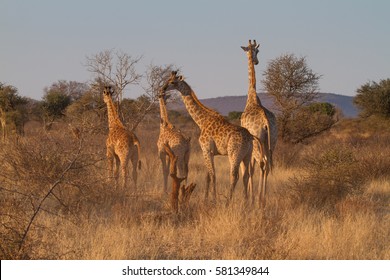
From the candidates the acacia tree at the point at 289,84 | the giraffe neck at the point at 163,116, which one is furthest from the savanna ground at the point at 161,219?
the acacia tree at the point at 289,84

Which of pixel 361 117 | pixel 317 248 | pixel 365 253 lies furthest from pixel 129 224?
pixel 361 117

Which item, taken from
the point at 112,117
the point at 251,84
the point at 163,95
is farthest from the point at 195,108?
the point at 112,117

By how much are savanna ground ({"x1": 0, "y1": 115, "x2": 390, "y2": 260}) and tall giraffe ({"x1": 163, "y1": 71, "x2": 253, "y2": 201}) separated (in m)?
0.66

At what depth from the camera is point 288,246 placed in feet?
21.0

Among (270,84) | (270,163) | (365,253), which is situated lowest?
(365,253)

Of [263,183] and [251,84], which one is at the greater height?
[251,84]

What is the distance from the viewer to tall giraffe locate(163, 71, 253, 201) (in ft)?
28.3

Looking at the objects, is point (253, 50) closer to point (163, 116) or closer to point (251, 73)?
point (251, 73)

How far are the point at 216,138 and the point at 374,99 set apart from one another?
2447 centimetres

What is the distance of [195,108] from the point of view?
9.82 metres

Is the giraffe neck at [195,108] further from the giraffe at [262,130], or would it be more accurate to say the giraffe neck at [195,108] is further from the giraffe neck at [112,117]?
the giraffe neck at [112,117]

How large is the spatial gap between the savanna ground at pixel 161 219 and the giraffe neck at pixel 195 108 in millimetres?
1416

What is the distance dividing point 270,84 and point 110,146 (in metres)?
14.5
